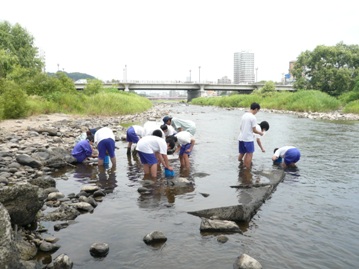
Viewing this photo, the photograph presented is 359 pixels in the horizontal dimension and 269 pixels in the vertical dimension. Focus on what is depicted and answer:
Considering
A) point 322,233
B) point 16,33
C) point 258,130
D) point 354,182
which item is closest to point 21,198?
point 322,233

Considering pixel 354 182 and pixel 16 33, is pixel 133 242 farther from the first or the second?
pixel 16 33

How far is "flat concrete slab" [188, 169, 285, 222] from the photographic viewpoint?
6.23 metres

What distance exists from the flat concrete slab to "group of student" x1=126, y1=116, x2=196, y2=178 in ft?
7.32

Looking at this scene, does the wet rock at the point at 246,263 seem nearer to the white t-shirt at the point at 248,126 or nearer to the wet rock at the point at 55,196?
the wet rock at the point at 55,196

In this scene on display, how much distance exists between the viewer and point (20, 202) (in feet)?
16.8

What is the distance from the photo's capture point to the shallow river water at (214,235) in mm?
4797

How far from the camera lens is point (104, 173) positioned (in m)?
9.68

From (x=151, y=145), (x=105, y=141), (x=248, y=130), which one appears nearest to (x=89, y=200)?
(x=151, y=145)

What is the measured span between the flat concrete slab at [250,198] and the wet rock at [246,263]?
1.60 m

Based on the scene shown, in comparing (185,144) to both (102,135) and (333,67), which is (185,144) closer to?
(102,135)

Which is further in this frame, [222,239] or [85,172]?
[85,172]

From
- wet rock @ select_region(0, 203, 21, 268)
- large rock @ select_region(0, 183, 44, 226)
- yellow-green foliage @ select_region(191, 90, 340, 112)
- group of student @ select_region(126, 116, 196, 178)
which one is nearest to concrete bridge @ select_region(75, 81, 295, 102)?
yellow-green foliage @ select_region(191, 90, 340, 112)

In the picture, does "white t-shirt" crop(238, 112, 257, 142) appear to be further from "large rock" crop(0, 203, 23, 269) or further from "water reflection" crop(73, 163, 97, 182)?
"large rock" crop(0, 203, 23, 269)

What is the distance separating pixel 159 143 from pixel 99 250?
3974mm
